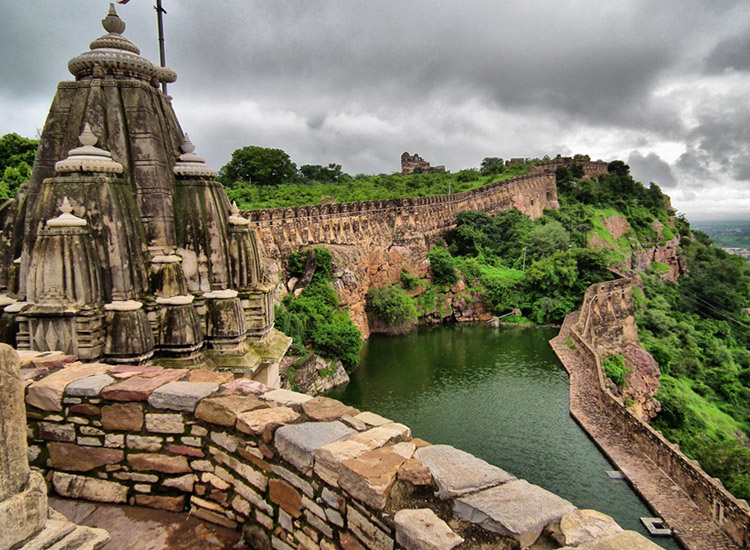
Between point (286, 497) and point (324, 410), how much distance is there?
0.62 meters

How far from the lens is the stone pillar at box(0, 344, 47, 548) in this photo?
7.17 feet

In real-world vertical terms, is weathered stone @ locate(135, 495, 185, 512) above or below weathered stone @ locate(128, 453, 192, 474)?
below

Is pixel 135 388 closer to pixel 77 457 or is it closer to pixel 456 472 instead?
pixel 77 457

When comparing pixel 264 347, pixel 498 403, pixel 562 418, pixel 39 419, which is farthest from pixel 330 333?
pixel 39 419

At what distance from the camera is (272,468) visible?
3.25 m

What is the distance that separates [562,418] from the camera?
705 inches

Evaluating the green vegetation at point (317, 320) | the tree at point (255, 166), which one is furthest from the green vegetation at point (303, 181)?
the green vegetation at point (317, 320)

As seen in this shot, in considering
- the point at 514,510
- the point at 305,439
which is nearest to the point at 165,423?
the point at 305,439

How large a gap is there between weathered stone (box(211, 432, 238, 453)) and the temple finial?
17.7ft

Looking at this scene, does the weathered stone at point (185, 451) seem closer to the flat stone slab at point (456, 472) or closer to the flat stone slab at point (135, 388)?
the flat stone slab at point (135, 388)

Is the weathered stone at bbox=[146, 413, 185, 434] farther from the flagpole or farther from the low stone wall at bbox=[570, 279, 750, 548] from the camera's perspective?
the low stone wall at bbox=[570, 279, 750, 548]

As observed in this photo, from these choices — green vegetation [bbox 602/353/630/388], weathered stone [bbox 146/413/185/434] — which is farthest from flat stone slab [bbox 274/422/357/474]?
green vegetation [bbox 602/353/630/388]

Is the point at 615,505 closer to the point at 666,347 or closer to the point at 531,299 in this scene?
the point at 666,347

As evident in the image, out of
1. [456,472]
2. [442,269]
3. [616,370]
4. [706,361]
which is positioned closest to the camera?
[456,472]
